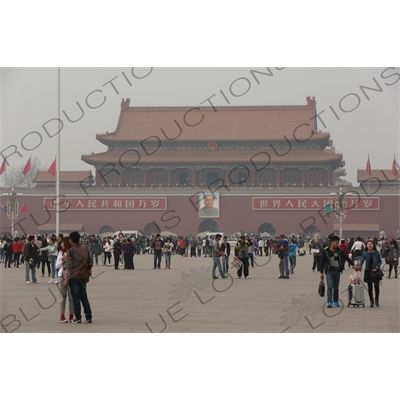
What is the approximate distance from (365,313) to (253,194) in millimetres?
39532

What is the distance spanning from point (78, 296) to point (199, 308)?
2.13 metres

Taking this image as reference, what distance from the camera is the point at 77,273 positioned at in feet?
33.8

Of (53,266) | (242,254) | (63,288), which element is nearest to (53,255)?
(53,266)

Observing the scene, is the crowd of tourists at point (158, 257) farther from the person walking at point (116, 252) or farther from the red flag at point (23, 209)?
the red flag at point (23, 209)

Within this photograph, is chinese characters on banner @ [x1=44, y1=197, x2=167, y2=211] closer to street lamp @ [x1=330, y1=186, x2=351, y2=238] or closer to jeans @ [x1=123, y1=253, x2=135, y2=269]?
street lamp @ [x1=330, y1=186, x2=351, y2=238]

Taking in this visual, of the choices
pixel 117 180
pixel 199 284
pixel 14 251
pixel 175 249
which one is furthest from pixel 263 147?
pixel 199 284

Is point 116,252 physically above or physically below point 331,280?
above

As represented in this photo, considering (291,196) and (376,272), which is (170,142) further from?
(376,272)

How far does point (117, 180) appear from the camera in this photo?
54781mm

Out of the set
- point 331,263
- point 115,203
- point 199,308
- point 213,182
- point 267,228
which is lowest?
point 199,308

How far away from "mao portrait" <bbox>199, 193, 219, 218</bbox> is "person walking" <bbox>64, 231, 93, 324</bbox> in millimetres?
40422

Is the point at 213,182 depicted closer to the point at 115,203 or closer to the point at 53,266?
the point at 115,203

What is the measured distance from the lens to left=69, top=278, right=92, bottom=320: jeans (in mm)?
10344

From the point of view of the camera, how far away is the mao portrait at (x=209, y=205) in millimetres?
50875
